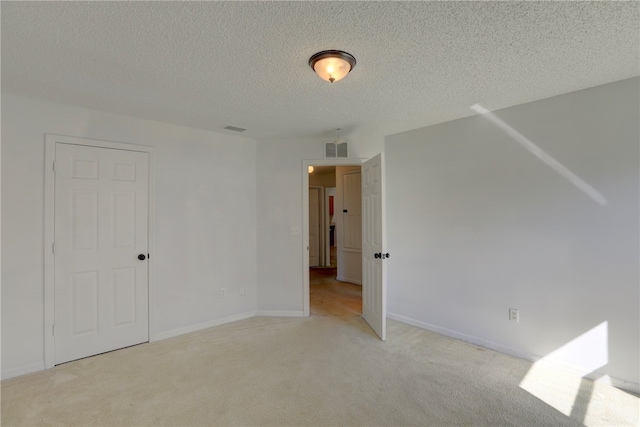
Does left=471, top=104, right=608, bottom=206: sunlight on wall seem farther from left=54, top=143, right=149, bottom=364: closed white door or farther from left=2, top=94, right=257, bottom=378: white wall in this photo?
left=54, top=143, right=149, bottom=364: closed white door

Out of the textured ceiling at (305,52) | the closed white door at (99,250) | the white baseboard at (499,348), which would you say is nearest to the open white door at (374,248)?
the white baseboard at (499,348)

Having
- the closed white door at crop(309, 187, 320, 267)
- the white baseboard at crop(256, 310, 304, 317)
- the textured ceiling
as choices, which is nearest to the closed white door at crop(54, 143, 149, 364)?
the textured ceiling

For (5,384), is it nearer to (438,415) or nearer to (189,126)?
(189,126)

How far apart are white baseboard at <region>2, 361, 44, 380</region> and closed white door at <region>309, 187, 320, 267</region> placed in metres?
5.54

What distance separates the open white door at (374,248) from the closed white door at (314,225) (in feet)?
12.6

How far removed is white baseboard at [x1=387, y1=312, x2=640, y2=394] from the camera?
2.36 meters

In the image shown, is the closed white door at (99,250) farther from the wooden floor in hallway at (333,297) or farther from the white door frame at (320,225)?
the white door frame at (320,225)

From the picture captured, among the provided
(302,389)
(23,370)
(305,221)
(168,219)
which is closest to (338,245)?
(305,221)

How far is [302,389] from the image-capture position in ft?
7.77

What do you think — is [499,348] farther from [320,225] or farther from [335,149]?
[320,225]

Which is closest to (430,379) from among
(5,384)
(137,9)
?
(137,9)

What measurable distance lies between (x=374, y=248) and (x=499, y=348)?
1.55 meters

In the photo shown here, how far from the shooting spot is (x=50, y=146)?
9.07ft

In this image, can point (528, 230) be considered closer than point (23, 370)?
No
